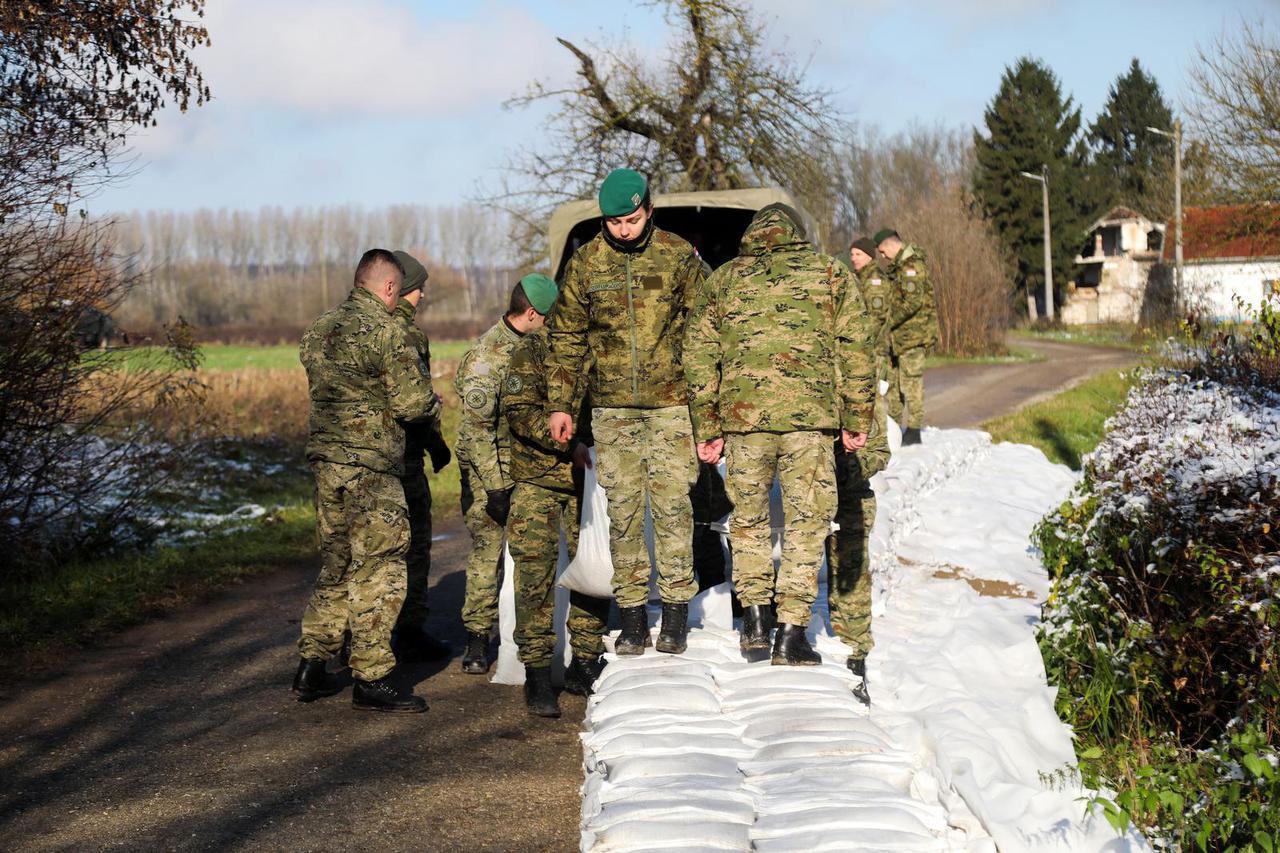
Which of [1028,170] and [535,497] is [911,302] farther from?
[1028,170]

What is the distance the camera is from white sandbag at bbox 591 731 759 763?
434 cm

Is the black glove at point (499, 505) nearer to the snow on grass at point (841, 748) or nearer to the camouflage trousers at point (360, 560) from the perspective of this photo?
the camouflage trousers at point (360, 560)

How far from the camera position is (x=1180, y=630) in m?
5.59

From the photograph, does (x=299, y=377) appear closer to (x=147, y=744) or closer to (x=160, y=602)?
(x=160, y=602)

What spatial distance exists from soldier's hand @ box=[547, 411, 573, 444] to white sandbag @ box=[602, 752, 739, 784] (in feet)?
5.56

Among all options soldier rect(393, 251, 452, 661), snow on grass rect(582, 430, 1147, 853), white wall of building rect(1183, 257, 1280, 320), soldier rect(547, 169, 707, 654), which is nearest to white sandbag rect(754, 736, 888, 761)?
snow on grass rect(582, 430, 1147, 853)

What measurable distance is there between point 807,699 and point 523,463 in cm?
183

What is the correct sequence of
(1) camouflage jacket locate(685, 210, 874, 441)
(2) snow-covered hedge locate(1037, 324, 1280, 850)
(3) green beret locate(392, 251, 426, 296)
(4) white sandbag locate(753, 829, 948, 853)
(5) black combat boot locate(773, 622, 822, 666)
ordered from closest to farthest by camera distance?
(4) white sandbag locate(753, 829, 948, 853) < (2) snow-covered hedge locate(1037, 324, 1280, 850) < (5) black combat boot locate(773, 622, 822, 666) < (1) camouflage jacket locate(685, 210, 874, 441) < (3) green beret locate(392, 251, 426, 296)

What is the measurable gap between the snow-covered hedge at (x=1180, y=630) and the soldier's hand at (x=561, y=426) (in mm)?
2548

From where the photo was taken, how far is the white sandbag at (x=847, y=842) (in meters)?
3.57

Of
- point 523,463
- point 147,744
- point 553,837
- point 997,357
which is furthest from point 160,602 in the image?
point 997,357

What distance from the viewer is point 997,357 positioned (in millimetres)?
32875

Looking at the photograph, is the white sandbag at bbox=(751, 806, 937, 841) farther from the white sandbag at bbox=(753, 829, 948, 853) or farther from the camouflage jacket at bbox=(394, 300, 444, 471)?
the camouflage jacket at bbox=(394, 300, 444, 471)

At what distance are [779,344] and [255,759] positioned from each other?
2854 millimetres
